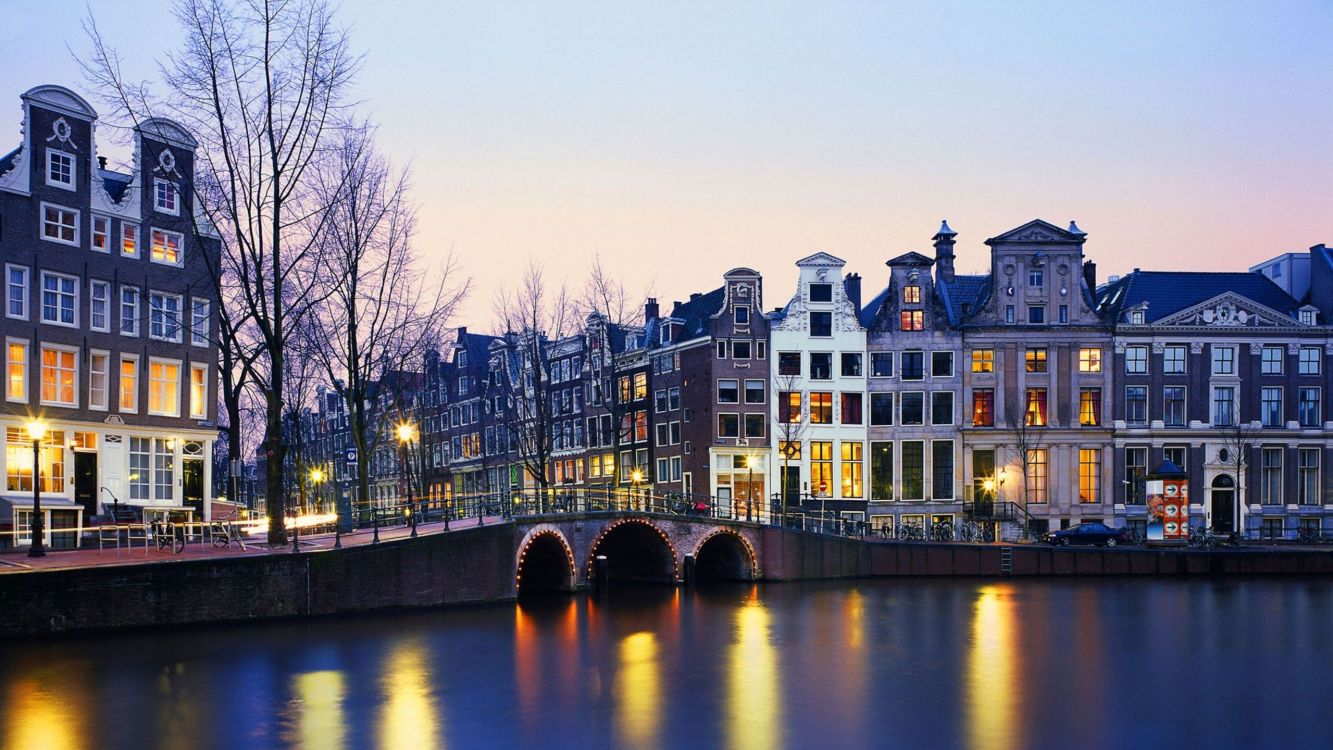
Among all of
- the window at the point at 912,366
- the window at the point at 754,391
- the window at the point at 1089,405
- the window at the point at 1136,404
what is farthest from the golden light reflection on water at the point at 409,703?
the window at the point at 1136,404

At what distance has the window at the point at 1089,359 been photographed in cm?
6900

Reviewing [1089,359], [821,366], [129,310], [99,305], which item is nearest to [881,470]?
[821,366]

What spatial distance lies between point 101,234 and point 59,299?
267 cm

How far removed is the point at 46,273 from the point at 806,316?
40495 mm

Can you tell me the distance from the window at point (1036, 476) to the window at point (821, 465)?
427 inches

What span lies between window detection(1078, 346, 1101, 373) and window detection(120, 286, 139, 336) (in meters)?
48.7

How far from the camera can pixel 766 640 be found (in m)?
34.3

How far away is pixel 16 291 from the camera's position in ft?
127

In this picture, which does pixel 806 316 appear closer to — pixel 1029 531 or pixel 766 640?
pixel 1029 531

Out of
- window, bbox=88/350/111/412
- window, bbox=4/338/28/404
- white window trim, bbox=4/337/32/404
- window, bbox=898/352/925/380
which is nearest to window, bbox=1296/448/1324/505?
window, bbox=898/352/925/380

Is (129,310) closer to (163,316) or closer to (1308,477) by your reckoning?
(163,316)

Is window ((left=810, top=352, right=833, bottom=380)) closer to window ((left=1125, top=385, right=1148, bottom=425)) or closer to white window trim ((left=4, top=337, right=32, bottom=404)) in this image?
window ((left=1125, top=385, right=1148, bottom=425))

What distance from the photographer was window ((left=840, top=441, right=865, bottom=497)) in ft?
226

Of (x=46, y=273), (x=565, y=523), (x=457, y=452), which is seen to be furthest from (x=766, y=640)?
(x=457, y=452)
